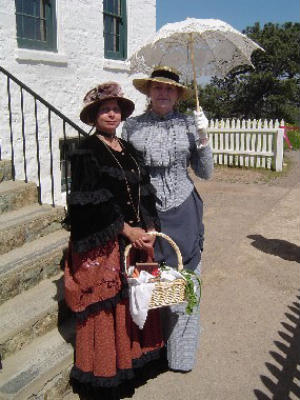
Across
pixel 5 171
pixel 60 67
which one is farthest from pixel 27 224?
pixel 60 67

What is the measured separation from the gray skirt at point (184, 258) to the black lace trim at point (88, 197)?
66 cm

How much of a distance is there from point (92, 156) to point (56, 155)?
344 cm

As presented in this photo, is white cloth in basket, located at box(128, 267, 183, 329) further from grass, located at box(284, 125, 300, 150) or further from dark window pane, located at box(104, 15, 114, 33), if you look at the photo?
grass, located at box(284, 125, 300, 150)

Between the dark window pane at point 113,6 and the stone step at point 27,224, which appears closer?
the stone step at point 27,224

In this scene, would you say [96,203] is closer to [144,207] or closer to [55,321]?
[144,207]

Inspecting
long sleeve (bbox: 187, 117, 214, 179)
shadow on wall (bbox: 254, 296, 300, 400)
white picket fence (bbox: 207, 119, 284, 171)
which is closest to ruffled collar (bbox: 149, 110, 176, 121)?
long sleeve (bbox: 187, 117, 214, 179)

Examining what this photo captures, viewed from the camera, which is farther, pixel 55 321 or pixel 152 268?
pixel 55 321

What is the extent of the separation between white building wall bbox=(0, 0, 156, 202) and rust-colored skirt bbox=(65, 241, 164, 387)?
2.83 meters

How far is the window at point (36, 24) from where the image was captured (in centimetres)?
522

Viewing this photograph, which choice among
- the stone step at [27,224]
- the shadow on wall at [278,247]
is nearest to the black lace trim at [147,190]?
the stone step at [27,224]

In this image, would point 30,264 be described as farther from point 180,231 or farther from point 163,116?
point 163,116

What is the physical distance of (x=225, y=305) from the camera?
168 inches

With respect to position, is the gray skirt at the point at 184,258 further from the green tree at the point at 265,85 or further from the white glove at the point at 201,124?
the green tree at the point at 265,85

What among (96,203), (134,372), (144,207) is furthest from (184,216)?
(134,372)
